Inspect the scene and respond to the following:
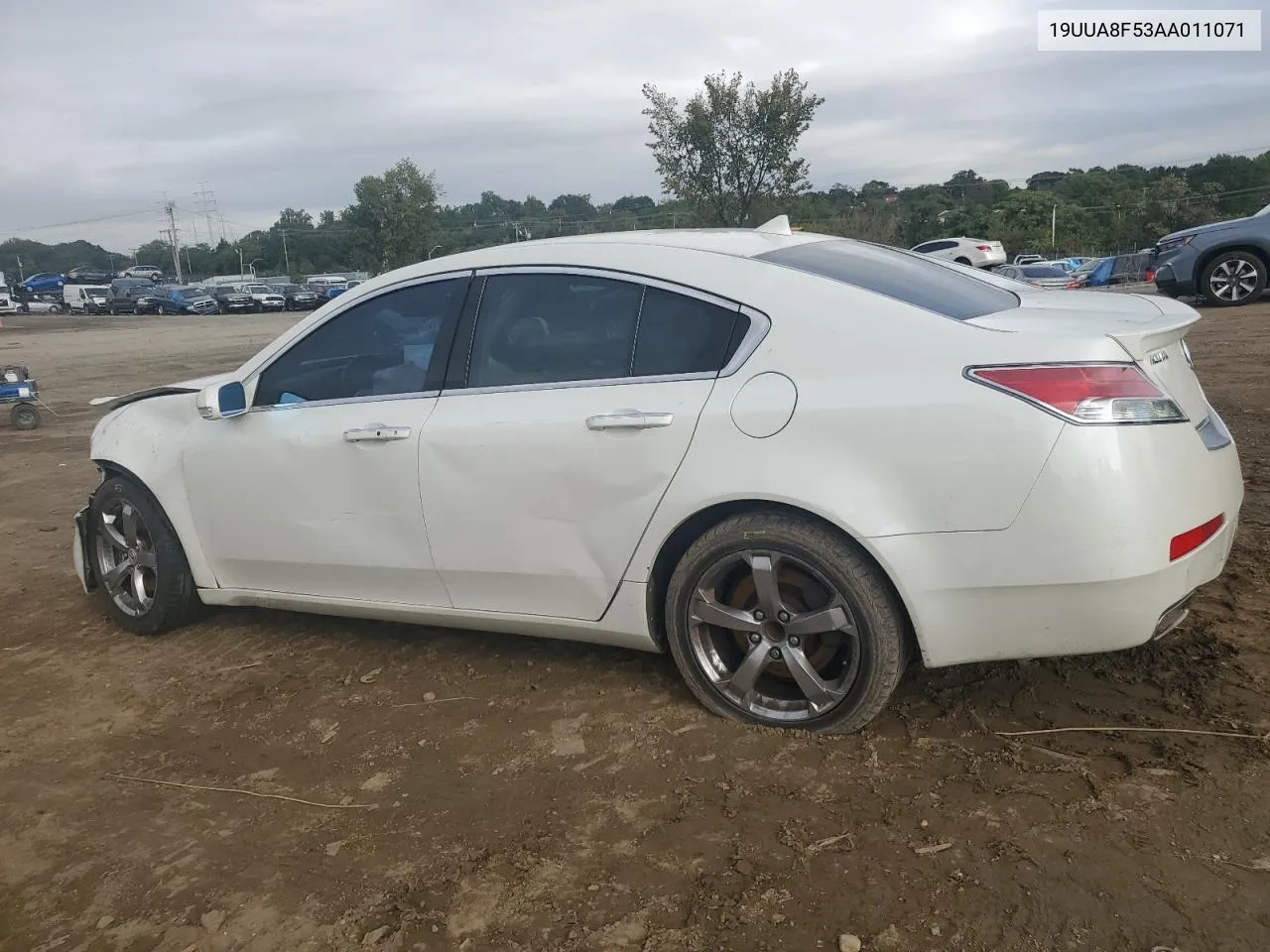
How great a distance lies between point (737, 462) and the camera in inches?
119

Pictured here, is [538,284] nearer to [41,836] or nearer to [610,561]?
[610,561]

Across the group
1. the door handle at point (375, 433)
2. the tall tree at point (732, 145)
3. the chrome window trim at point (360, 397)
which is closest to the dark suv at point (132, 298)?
the tall tree at point (732, 145)

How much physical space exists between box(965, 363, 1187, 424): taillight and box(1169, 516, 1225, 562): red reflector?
1.06 ft

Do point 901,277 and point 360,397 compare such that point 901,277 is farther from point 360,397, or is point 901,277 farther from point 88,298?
point 88,298

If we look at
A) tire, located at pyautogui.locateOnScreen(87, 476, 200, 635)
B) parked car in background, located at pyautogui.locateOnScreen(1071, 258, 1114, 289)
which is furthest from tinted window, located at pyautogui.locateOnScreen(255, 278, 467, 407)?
parked car in background, located at pyautogui.locateOnScreen(1071, 258, 1114, 289)

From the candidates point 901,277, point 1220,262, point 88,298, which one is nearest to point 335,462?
point 901,277

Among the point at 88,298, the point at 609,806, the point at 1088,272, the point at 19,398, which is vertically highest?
the point at 88,298

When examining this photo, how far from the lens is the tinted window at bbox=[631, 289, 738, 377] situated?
125 inches

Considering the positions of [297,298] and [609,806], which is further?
[297,298]

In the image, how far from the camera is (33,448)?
1013cm

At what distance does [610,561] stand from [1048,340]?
1462 mm

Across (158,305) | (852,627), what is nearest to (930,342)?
(852,627)

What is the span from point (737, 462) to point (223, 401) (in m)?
2.17

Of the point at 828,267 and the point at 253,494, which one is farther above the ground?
the point at 828,267
